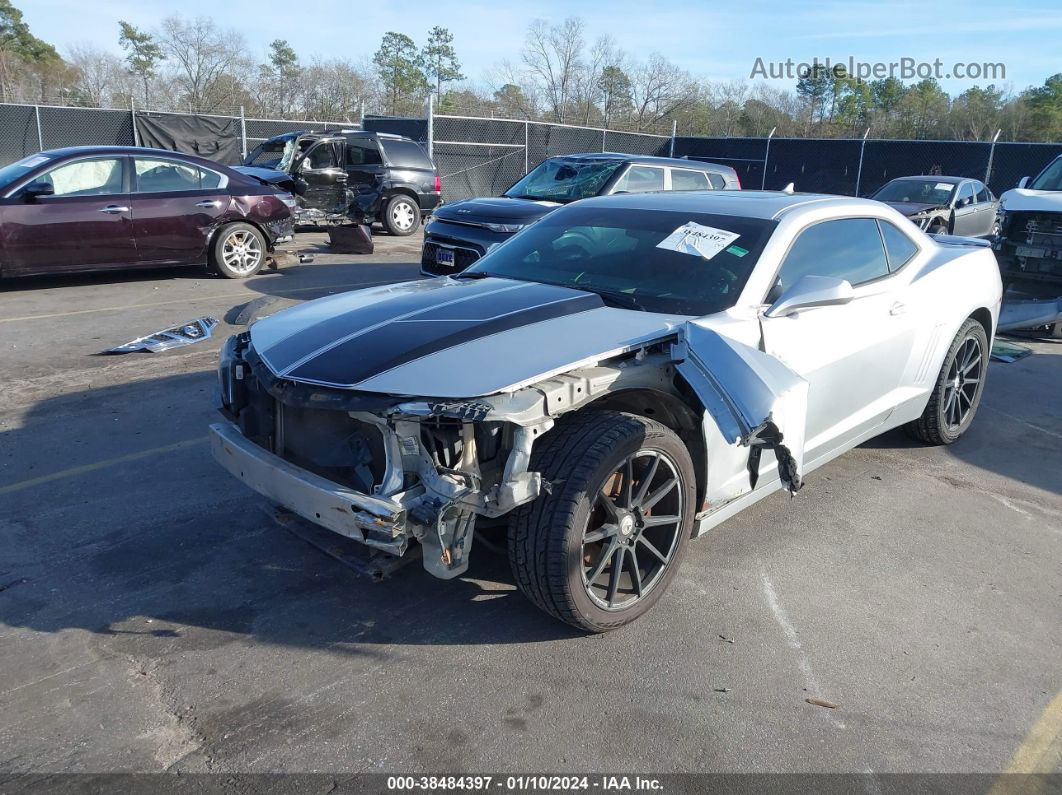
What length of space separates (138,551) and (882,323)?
4039mm

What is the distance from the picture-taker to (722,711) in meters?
2.94

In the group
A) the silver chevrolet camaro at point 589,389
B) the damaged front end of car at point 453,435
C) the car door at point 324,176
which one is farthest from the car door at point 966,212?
the damaged front end of car at point 453,435

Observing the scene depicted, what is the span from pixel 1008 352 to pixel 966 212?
6956 millimetres

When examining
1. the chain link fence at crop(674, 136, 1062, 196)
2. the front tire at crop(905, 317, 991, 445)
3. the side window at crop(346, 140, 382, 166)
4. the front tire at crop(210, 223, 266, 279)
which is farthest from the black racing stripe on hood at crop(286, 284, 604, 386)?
the chain link fence at crop(674, 136, 1062, 196)

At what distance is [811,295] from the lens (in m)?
3.73

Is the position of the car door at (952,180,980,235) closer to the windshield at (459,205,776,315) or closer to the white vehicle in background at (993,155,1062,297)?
the white vehicle in background at (993,155,1062,297)

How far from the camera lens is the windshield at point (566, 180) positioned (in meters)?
9.98

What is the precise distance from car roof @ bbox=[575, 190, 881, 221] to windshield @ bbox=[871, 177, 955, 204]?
35.4 ft

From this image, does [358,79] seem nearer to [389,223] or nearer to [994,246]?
[389,223]

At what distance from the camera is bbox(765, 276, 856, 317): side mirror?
3715 millimetres

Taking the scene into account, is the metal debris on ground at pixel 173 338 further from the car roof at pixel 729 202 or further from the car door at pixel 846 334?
the car door at pixel 846 334

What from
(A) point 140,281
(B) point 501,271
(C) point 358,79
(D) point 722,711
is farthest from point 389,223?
(C) point 358,79

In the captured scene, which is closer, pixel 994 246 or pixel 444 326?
pixel 444 326

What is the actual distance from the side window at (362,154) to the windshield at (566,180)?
19.1 ft
